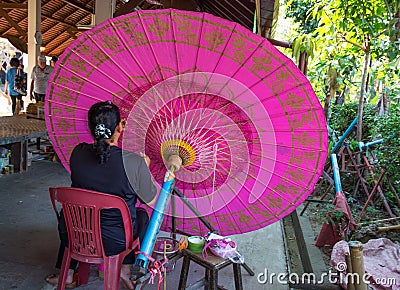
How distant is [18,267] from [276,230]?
2.51 metres

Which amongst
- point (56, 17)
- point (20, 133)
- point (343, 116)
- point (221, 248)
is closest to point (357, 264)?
point (221, 248)

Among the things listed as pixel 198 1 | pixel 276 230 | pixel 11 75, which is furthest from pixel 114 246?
pixel 11 75

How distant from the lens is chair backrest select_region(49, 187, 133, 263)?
204cm

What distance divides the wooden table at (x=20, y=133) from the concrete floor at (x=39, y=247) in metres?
0.63

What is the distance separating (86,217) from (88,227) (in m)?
0.06

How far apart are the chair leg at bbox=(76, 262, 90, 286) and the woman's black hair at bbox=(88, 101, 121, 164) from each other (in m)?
0.88

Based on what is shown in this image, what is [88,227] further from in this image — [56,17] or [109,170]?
[56,17]

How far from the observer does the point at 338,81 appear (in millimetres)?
6254

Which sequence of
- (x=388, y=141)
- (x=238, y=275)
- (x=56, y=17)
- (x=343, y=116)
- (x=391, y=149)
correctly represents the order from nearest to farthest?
(x=238, y=275) → (x=391, y=149) → (x=388, y=141) → (x=343, y=116) → (x=56, y=17)

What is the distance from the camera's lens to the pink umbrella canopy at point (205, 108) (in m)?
1.85

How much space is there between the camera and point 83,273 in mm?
2643

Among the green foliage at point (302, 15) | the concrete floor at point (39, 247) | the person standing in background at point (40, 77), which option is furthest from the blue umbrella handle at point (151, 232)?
the green foliage at point (302, 15)

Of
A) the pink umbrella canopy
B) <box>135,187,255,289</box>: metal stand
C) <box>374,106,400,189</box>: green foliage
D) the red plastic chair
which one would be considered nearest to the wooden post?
the pink umbrella canopy

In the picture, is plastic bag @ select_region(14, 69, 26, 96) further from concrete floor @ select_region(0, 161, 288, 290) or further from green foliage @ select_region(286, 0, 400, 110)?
green foliage @ select_region(286, 0, 400, 110)
